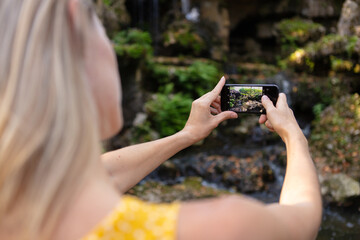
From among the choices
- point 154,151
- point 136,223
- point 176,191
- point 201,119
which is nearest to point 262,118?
point 201,119

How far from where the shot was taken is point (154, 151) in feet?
5.53

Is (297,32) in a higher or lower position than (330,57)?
higher

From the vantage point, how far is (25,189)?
2.62ft

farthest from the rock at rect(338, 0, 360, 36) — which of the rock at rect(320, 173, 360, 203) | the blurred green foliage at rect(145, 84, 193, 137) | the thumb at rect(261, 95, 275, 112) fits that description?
the thumb at rect(261, 95, 275, 112)

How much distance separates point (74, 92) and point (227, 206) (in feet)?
1.47

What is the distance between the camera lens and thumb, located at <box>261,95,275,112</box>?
66.7 inches

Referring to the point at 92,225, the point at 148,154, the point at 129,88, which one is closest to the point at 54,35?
the point at 92,225

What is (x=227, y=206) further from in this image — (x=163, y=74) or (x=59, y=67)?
(x=163, y=74)

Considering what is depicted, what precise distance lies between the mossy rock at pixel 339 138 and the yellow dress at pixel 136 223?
6492mm

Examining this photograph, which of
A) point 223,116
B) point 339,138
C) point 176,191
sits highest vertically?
point 223,116

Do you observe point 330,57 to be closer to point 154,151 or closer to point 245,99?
point 245,99

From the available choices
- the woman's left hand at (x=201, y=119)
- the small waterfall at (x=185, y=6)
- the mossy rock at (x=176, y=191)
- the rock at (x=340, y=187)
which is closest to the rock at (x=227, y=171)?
the mossy rock at (x=176, y=191)

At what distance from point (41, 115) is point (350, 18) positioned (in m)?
10.3

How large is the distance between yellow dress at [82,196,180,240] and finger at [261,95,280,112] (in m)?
0.98
